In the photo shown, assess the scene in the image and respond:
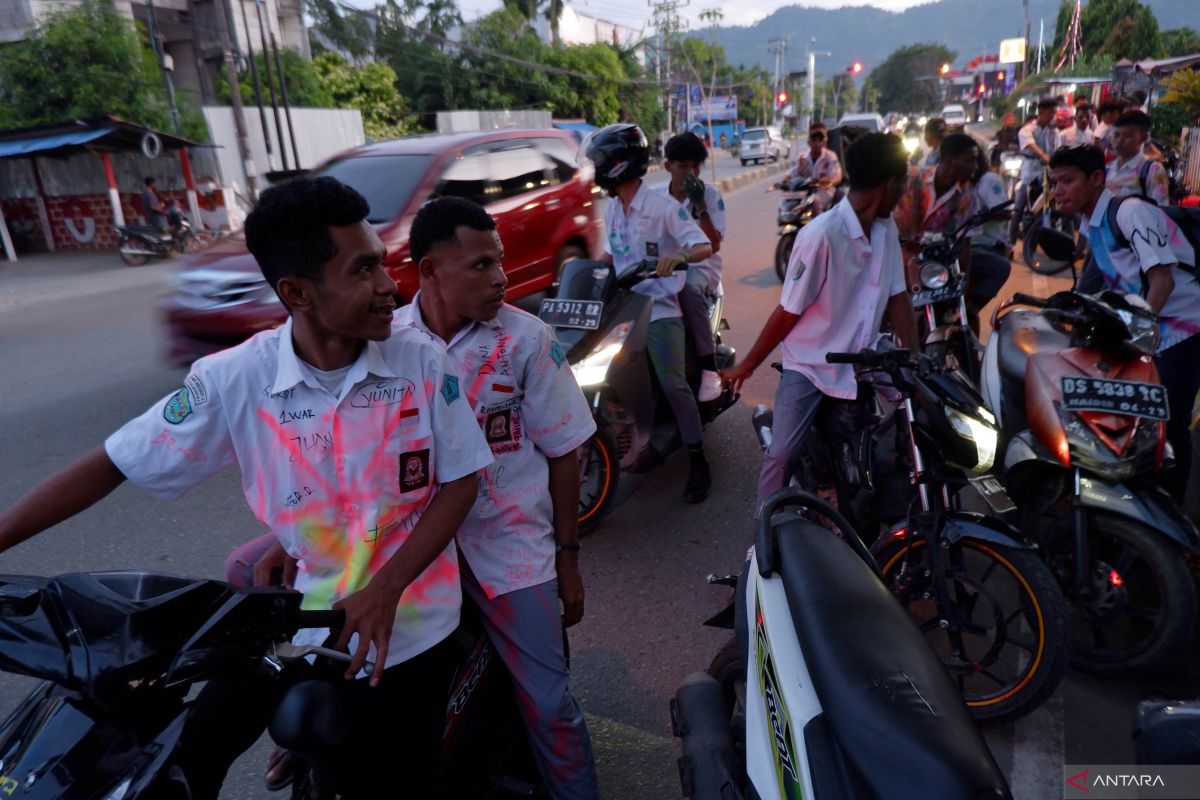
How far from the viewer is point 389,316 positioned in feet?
4.83

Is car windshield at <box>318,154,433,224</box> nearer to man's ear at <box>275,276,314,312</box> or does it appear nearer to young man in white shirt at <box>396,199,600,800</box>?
young man in white shirt at <box>396,199,600,800</box>

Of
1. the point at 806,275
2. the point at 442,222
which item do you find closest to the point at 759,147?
the point at 806,275

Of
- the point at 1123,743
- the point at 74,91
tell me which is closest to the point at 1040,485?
the point at 1123,743

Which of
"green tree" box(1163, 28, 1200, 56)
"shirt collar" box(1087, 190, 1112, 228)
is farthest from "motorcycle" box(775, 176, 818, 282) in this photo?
"green tree" box(1163, 28, 1200, 56)

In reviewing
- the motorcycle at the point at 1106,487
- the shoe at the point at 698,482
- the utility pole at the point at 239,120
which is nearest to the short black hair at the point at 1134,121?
the motorcycle at the point at 1106,487

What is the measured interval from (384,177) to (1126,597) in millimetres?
5789

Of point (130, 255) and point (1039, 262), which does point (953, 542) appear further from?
point (130, 255)

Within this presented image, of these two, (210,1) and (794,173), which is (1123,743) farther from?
(210,1)

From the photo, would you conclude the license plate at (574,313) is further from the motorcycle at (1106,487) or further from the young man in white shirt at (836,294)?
the motorcycle at (1106,487)

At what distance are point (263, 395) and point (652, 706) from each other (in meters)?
1.72

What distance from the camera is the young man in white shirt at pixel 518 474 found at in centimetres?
189

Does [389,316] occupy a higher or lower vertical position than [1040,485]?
higher

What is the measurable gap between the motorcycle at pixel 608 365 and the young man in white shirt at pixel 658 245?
11 cm

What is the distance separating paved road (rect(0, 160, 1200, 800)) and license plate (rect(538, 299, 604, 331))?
0.99 meters
